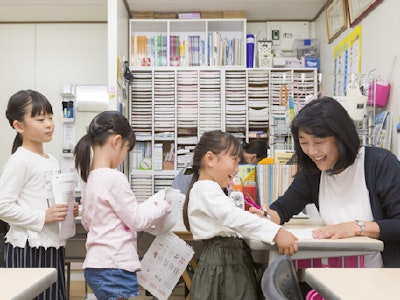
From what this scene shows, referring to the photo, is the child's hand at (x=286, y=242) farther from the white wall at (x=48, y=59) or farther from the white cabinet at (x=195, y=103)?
the white wall at (x=48, y=59)

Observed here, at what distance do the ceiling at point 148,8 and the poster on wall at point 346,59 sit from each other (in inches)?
26.0

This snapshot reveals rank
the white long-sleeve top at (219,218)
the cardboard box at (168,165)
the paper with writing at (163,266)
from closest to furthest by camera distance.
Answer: the white long-sleeve top at (219,218) < the paper with writing at (163,266) < the cardboard box at (168,165)

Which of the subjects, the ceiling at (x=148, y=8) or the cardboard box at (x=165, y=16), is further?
the cardboard box at (x=165, y=16)

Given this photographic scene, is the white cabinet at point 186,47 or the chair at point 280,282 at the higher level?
the white cabinet at point 186,47

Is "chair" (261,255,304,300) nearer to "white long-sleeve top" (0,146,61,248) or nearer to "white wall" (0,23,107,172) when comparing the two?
"white long-sleeve top" (0,146,61,248)

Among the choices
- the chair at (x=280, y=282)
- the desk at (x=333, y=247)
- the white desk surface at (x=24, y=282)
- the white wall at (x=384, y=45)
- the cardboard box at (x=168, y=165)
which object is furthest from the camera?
the cardboard box at (x=168, y=165)

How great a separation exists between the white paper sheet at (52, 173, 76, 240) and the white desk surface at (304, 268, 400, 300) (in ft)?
3.82

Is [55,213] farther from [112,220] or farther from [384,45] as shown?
[384,45]

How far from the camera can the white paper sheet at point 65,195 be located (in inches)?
76.8

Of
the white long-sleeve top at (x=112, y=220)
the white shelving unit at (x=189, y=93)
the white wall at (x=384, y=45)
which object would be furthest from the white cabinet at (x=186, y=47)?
the white long-sleeve top at (x=112, y=220)

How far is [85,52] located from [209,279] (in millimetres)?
4220

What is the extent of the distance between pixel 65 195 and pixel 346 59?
11.1 feet

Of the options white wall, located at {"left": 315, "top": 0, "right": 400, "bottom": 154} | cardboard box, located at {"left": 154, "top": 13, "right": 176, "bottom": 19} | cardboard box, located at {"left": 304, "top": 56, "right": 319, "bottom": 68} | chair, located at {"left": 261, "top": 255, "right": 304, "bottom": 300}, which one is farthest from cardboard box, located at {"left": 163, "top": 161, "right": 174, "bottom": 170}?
chair, located at {"left": 261, "top": 255, "right": 304, "bottom": 300}

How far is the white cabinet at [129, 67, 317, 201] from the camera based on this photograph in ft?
17.2
